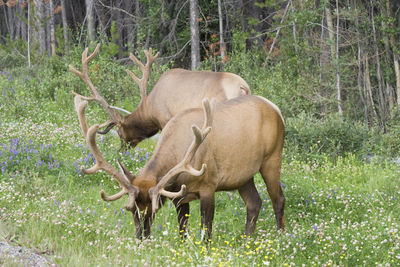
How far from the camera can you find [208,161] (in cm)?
594

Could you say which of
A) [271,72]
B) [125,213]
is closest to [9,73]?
[271,72]

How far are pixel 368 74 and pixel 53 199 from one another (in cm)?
802

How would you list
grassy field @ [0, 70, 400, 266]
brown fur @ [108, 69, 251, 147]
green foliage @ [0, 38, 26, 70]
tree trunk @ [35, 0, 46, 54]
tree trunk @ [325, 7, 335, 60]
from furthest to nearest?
green foliage @ [0, 38, 26, 70]
tree trunk @ [35, 0, 46, 54]
tree trunk @ [325, 7, 335, 60]
brown fur @ [108, 69, 251, 147]
grassy field @ [0, 70, 400, 266]

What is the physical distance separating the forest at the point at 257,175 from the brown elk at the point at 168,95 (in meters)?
0.39

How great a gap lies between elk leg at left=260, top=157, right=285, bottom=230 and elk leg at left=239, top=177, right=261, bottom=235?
7.2 inches

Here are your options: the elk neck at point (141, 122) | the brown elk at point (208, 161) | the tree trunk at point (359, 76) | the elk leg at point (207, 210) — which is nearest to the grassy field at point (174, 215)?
the elk leg at point (207, 210)

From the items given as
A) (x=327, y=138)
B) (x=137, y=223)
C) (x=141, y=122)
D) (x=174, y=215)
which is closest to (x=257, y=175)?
(x=327, y=138)

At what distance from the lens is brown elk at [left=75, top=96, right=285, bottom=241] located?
5398 millimetres

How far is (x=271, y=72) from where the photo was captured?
1452 centimetres

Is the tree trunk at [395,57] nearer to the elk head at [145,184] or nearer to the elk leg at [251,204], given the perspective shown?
the elk leg at [251,204]

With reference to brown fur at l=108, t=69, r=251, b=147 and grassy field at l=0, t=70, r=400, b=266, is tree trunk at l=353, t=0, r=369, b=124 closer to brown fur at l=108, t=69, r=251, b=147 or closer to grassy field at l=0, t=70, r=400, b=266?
grassy field at l=0, t=70, r=400, b=266

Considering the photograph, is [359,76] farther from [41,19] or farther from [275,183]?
[41,19]

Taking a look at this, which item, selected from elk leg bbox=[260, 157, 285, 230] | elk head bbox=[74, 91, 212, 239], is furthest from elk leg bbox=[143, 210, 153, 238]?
elk leg bbox=[260, 157, 285, 230]

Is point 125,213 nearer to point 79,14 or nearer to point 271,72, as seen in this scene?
point 271,72
